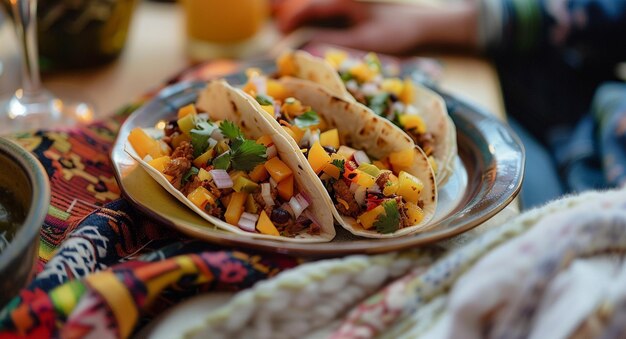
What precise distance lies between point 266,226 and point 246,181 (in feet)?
0.28

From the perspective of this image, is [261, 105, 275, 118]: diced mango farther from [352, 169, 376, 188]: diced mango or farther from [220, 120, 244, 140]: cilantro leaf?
[352, 169, 376, 188]: diced mango

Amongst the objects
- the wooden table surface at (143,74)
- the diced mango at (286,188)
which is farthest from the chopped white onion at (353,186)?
the wooden table surface at (143,74)

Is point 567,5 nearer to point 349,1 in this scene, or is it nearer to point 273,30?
point 349,1

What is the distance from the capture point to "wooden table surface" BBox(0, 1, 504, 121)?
1.78 m

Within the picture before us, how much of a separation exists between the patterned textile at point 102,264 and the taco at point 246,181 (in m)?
0.08

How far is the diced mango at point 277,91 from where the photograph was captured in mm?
1330

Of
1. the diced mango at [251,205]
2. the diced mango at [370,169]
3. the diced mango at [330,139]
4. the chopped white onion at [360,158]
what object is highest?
the diced mango at [330,139]

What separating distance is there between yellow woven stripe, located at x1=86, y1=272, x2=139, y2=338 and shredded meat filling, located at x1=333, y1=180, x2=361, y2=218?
1.29ft

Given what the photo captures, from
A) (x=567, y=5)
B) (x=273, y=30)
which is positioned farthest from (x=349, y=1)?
(x=567, y=5)

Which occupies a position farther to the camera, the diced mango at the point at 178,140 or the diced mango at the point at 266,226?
the diced mango at the point at 178,140

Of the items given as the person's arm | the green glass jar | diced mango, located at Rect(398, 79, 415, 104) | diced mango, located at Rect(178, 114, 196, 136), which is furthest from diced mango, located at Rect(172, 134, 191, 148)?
the person's arm

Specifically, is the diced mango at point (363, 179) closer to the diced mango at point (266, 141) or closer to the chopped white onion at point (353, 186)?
the chopped white onion at point (353, 186)

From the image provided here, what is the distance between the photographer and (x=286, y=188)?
1.09 meters

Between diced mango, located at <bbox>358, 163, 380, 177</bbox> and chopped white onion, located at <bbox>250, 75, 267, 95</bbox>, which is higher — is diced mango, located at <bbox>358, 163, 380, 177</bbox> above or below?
below
